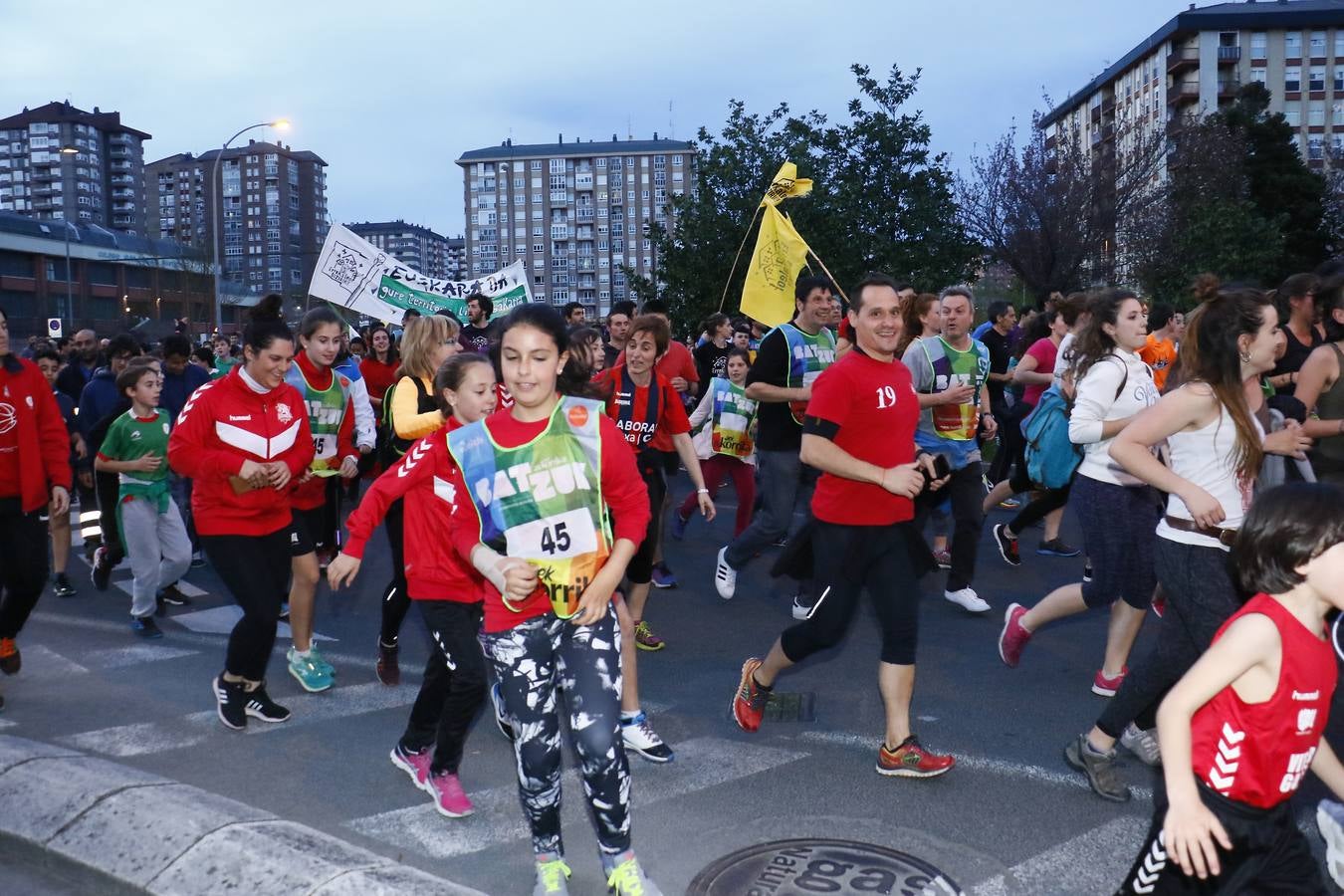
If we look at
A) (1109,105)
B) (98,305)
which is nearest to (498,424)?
(1109,105)

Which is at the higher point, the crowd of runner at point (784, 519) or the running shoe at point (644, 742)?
the crowd of runner at point (784, 519)

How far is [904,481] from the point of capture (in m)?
4.49

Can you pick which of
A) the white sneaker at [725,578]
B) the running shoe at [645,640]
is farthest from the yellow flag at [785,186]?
the running shoe at [645,640]

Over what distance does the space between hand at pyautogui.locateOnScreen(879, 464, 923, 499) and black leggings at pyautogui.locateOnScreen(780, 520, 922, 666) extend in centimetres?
35

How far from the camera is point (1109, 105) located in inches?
3558

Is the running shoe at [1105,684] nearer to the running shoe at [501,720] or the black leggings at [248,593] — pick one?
the running shoe at [501,720]

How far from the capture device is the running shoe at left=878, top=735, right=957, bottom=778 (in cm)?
466

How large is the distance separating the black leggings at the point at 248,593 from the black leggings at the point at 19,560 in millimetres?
1242

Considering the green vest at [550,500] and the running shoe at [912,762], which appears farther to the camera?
the running shoe at [912,762]

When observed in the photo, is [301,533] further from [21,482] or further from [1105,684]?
[1105,684]

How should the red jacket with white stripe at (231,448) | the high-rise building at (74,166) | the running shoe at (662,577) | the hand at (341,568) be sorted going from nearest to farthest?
the hand at (341,568), the red jacket with white stripe at (231,448), the running shoe at (662,577), the high-rise building at (74,166)

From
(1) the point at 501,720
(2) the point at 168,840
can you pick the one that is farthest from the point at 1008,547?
(2) the point at 168,840

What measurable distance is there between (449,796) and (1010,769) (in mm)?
Answer: 2136

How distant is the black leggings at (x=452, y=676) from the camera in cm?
450
